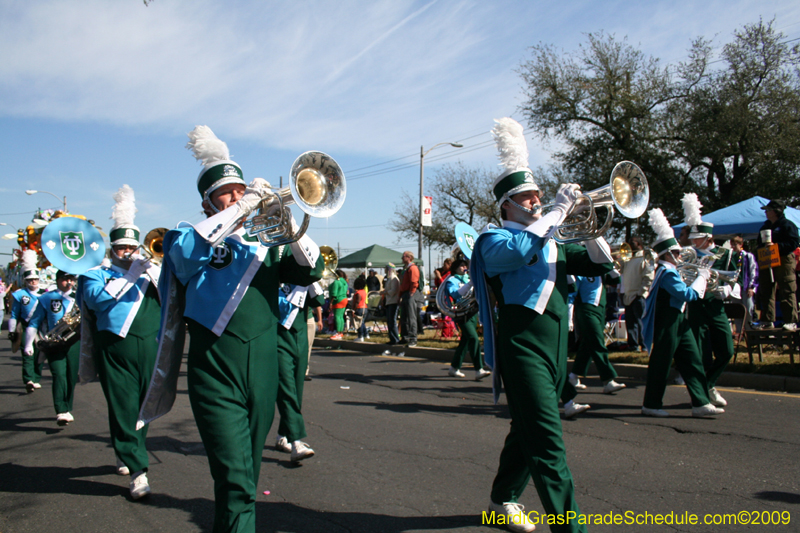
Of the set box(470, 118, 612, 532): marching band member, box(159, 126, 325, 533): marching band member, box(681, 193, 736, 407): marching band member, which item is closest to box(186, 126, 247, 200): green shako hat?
box(159, 126, 325, 533): marching band member

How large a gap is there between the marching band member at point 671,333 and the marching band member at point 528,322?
3.03 m

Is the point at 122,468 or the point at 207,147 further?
the point at 122,468

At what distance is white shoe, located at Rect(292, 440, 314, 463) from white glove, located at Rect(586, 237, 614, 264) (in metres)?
2.88

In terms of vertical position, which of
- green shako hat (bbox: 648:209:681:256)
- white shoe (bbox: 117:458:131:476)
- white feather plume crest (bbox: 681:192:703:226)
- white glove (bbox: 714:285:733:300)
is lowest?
white shoe (bbox: 117:458:131:476)

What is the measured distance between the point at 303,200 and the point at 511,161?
4.69 feet

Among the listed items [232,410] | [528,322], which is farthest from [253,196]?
[528,322]

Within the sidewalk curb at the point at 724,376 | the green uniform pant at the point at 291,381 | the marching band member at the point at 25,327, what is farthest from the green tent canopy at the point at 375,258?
the green uniform pant at the point at 291,381

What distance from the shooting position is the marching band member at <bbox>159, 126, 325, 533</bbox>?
280 centimetres

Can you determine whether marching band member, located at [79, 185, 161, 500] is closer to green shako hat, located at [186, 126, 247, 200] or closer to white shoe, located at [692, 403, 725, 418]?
green shako hat, located at [186, 126, 247, 200]

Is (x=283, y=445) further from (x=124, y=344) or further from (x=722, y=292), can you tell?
(x=722, y=292)

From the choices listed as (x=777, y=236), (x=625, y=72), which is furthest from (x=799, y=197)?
(x=777, y=236)

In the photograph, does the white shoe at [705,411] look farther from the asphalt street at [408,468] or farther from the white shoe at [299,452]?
the white shoe at [299,452]

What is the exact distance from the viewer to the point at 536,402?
3.05 metres

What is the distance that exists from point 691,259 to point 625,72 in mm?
22543
